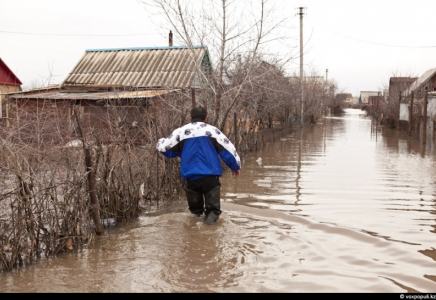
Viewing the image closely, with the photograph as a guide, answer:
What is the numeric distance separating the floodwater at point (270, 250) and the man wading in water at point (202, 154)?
1.35 ft

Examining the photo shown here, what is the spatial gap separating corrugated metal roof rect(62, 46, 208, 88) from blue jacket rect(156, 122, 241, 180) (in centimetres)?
1509

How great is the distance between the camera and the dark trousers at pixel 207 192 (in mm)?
5754

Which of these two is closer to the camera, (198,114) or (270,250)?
(270,250)

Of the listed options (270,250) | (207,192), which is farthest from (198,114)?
(270,250)

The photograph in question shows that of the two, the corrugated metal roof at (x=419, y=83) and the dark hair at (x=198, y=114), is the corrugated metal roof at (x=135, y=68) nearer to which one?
the dark hair at (x=198, y=114)

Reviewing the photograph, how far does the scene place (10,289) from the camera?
12.7 ft

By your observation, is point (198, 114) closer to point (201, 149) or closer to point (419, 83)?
point (201, 149)

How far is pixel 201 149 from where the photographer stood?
5617mm

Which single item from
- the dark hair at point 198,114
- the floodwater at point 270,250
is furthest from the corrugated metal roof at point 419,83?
the dark hair at point 198,114

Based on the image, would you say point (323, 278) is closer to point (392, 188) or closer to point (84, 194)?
point (84, 194)

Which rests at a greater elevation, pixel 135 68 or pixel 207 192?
pixel 135 68

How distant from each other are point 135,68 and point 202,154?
18106mm

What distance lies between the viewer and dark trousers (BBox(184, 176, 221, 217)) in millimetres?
5754

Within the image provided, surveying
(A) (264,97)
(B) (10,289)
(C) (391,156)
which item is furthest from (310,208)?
(A) (264,97)
